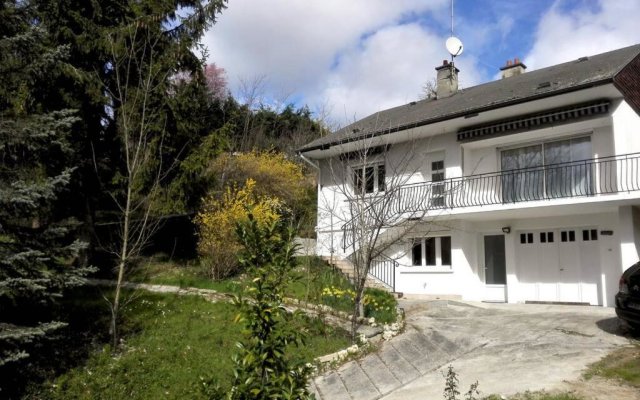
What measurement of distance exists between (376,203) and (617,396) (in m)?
5.76

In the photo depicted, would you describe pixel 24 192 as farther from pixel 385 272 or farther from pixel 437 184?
pixel 385 272

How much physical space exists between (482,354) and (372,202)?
3.72 metres

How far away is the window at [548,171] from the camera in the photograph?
14.5 meters

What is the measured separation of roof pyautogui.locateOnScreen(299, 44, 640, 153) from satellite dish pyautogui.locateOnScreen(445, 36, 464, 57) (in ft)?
7.41

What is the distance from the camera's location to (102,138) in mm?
15555

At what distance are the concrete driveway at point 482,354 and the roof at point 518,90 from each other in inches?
225

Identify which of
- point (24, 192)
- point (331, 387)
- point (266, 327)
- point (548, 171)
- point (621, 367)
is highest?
point (548, 171)

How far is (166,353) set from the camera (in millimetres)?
8617

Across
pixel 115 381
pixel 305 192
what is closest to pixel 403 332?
pixel 115 381

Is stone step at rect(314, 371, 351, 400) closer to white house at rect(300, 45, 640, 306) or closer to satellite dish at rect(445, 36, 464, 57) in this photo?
white house at rect(300, 45, 640, 306)

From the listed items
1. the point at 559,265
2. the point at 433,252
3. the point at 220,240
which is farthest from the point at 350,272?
the point at 559,265

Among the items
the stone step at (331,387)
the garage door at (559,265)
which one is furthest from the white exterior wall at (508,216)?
the stone step at (331,387)

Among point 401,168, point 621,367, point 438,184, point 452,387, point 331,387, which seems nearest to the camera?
point 452,387

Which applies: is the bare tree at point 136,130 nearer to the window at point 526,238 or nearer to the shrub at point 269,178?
the shrub at point 269,178
